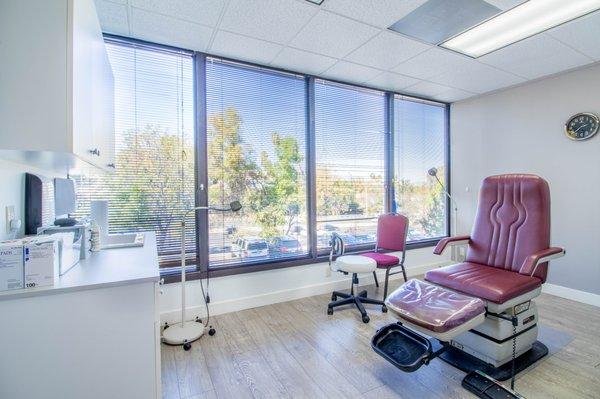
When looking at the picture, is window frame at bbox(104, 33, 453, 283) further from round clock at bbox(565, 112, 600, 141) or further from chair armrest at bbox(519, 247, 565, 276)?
round clock at bbox(565, 112, 600, 141)

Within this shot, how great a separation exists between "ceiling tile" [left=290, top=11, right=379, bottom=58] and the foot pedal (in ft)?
8.58

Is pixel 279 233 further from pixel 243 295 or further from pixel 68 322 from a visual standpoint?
pixel 68 322

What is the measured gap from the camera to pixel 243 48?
2.62 meters

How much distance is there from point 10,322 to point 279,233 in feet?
7.40

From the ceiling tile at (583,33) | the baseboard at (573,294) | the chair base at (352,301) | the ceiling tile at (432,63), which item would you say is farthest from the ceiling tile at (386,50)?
the baseboard at (573,294)

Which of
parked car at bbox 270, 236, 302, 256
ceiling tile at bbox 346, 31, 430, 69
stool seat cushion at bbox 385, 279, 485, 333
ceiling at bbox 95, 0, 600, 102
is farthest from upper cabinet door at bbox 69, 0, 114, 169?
ceiling tile at bbox 346, 31, 430, 69

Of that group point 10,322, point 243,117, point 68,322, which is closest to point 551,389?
point 68,322

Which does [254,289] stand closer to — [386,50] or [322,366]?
[322,366]

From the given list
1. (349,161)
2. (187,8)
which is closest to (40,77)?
(187,8)

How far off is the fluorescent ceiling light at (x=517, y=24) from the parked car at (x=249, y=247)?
261cm

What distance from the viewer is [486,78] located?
3354mm

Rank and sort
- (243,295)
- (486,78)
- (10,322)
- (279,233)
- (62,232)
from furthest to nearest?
(486,78)
(279,233)
(243,295)
(62,232)
(10,322)

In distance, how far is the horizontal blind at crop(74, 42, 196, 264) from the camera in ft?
7.97

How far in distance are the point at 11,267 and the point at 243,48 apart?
2.34 meters
